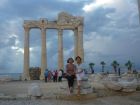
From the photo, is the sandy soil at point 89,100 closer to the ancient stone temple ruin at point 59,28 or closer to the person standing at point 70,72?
the person standing at point 70,72

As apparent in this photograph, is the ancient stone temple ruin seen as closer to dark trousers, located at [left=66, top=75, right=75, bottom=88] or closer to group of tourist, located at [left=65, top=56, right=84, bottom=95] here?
dark trousers, located at [left=66, top=75, right=75, bottom=88]

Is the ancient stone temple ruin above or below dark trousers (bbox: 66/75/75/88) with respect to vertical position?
above

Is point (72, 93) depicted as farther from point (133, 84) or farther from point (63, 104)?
point (133, 84)

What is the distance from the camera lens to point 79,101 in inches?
580

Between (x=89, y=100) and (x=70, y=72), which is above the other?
(x=70, y=72)

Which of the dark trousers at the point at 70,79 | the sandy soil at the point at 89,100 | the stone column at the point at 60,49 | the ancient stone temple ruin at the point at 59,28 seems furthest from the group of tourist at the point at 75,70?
the stone column at the point at 60,49

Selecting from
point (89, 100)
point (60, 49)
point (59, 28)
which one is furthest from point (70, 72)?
point (59, 28)

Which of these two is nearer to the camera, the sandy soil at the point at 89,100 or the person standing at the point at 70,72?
the sandy soil at the point at 89,100

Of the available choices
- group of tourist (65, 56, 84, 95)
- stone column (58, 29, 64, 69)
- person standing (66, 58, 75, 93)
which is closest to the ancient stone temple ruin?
stone column (58, 29, 64, 69)

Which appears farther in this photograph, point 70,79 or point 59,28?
point 59,28

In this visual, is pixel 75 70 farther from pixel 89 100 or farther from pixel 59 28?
pixel 59 28

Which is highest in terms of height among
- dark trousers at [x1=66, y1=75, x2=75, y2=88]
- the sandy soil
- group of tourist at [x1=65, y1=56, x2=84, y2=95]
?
group of tourist at [x1=65, y1=56, x2=84, y2=95]

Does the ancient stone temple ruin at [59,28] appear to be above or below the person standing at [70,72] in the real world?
above

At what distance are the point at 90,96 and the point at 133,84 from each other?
2873 mm
